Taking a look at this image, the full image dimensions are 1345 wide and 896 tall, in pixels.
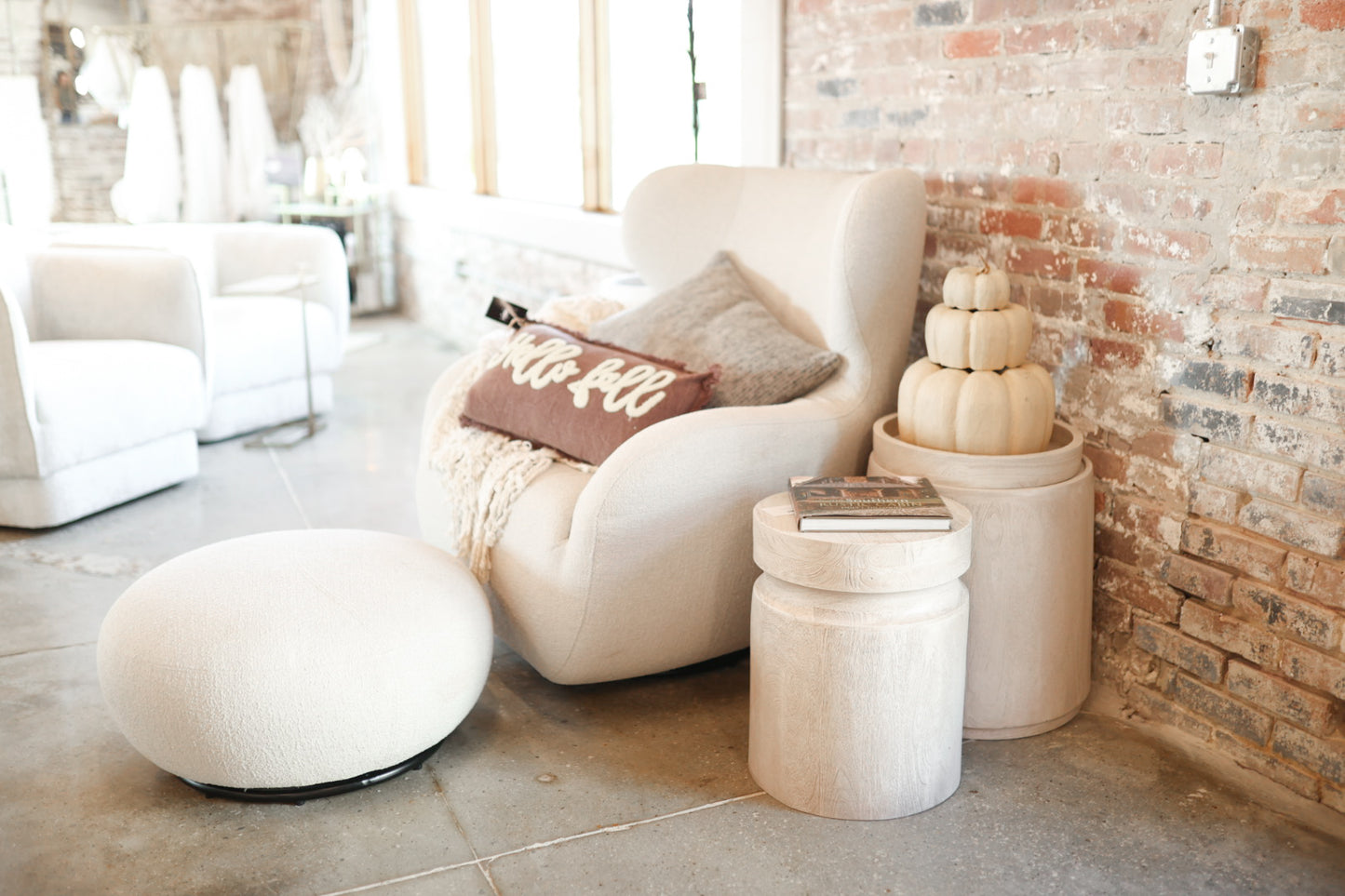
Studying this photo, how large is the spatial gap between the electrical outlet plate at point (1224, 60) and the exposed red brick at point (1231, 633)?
2.82 feet

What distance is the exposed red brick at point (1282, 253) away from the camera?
1.77m

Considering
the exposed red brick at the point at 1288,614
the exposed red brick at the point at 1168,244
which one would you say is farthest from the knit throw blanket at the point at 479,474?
the exposed red brick at the point at 1288,614

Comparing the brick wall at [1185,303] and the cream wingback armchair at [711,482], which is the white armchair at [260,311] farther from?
the brick wall at [1185,303]

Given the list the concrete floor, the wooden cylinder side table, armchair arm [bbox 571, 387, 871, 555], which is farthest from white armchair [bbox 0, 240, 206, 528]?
the wooden cylinder side table

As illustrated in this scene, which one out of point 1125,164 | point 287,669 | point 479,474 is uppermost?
point 1125,164

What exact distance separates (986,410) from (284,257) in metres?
3.27

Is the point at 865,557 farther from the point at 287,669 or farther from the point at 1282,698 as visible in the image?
the point at 287,669

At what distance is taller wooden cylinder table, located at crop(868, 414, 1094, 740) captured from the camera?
6.63 feet

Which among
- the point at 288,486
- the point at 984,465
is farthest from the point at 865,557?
the point at 288,486

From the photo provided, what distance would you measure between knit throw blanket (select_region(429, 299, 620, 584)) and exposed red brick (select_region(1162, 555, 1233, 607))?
Answer: 1.07 meters

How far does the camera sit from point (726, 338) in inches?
96.3

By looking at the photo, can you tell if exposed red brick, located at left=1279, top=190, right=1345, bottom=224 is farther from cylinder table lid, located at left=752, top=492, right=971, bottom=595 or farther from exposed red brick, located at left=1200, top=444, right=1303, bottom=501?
cylinder table lid, located at left=752, top=492, right=971, bottom=595

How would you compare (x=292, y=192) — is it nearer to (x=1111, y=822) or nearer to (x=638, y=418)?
(x=638, y=418)

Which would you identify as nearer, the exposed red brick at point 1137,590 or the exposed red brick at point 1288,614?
the exposed red brick at point 1288,614
